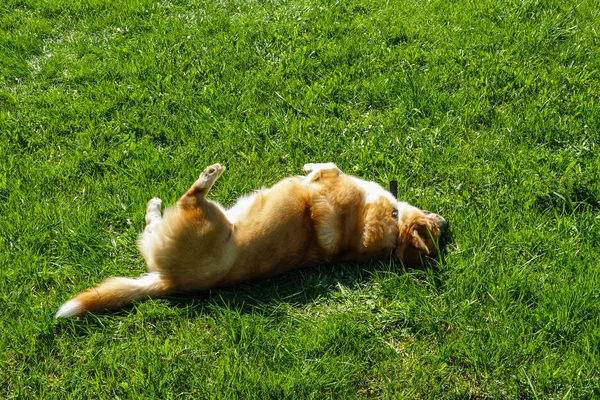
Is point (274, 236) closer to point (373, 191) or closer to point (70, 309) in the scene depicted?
point (373, 191)

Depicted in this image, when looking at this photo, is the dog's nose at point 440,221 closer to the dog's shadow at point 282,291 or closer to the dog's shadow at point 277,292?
the dog's shadow at point 277,292

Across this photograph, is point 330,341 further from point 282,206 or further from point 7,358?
point 7,358

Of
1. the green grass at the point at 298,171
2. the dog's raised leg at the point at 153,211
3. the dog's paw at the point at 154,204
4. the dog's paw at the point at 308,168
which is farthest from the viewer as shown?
the dog's paw at the point at 308,168

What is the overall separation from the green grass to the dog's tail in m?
0.08

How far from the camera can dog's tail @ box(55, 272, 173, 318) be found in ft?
10.7

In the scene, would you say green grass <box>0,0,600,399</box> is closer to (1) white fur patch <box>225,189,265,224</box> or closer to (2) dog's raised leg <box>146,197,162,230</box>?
(2) dog's raised leg <box>146,197,162,230</box>

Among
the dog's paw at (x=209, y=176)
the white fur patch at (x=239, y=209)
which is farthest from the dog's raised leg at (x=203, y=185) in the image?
the white fur patch at (x=239, y=209)

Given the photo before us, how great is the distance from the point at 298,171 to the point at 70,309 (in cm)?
196

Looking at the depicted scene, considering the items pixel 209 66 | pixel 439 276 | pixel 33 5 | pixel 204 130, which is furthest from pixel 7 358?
pixel 33 5

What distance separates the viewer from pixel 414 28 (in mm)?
5668

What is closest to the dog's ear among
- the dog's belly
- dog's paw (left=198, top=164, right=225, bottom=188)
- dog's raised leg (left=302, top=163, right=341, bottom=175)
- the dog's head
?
the dog's head

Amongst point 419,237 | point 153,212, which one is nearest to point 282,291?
point 419,237

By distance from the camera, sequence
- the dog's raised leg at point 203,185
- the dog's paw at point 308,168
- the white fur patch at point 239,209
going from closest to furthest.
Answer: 1. the dog's raised leg at point 203,185
2. the white fur patch at point 239,209
3. the dog's paw at point 308,168

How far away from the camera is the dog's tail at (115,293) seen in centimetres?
327
